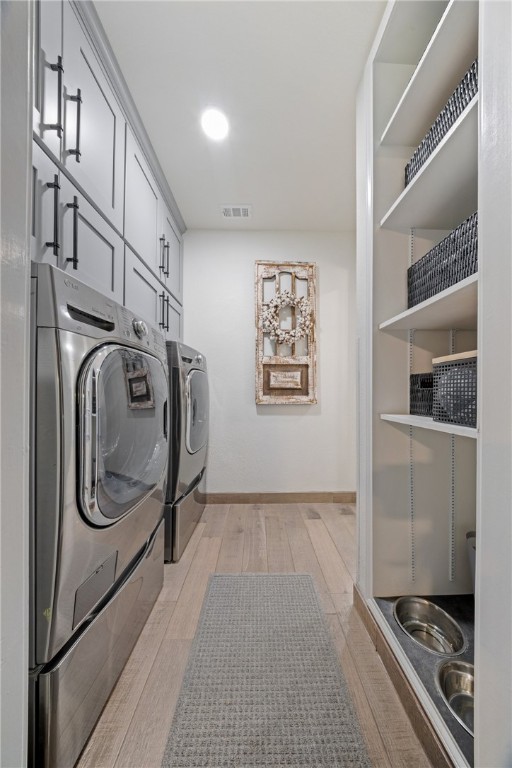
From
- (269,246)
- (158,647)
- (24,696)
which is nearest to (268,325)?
(269,246)

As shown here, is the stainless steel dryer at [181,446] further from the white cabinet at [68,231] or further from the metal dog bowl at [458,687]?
the metal dog bowl at [458,687]

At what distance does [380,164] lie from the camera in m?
1.42

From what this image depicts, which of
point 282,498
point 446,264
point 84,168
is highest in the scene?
point 84,168

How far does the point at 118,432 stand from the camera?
1027 mm

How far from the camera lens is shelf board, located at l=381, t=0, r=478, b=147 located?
93 centimetres

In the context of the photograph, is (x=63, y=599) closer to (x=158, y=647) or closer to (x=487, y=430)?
(x=158, y=647)

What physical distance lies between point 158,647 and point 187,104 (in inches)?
91.3

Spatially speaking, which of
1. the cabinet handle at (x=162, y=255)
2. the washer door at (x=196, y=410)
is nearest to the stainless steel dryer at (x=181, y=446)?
the washer door at (x=196, y=410)

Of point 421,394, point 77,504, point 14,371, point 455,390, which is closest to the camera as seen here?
point 14,371

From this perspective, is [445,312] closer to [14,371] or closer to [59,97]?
[14,371]

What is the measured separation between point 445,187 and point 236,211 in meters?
1.90

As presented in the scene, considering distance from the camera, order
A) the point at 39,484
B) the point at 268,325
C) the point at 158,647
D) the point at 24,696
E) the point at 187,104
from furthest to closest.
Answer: the point at 268,325, the point at 187,104, the point at 158,647, the point at 39,484, the point at 24,696

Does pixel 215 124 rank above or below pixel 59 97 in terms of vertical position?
above

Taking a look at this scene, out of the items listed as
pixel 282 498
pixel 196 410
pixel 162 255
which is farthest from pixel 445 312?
pixel 282 498
